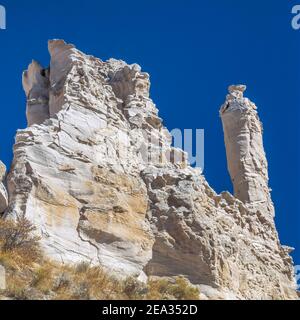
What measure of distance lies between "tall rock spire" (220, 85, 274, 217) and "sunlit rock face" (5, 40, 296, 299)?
8.48 feet

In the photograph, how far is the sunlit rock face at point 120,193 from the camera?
48.1 ft

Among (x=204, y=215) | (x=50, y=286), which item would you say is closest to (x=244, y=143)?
(x=204, y=215)

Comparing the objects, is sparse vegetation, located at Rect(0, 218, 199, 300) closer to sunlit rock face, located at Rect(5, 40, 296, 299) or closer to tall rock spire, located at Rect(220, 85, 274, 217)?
sunlit rock face, located at Rect(5, 40, 296, 299)

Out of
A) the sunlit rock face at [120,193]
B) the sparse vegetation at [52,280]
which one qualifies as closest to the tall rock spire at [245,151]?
the sunlit rock face at [120,193]

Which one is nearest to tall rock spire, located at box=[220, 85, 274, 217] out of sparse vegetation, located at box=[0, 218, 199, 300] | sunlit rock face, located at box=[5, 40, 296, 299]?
sunlit rock face, located at box=[5, 40, 296, 299]

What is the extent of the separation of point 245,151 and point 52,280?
1521 cm

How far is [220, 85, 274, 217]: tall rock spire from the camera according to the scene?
24.3m

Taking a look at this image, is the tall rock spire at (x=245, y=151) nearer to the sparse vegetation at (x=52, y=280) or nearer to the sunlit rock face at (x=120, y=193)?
the sunlit rock face at (x=120, y=193)

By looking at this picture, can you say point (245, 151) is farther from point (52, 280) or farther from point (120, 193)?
point (52, 280)

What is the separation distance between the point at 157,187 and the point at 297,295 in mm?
7587
